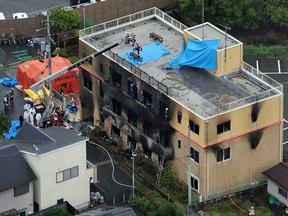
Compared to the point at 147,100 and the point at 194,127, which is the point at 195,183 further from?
the point at 147,100

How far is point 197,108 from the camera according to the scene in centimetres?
10194

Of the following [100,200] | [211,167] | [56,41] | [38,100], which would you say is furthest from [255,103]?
[56,41]

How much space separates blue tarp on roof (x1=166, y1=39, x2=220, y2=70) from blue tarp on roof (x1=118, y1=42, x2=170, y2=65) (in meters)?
2.01

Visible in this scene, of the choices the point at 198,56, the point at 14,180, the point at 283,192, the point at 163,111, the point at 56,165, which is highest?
the point at 198,56

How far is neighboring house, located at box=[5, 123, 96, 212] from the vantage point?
321ft

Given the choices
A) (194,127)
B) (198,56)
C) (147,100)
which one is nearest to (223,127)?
(194,127)

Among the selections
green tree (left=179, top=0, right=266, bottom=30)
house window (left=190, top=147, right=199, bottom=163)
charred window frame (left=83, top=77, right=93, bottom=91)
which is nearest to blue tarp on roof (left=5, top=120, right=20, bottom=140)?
charred window frame (left=83, top=77, right=93, bottom=91)

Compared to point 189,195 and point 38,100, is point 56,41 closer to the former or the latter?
point 38,100

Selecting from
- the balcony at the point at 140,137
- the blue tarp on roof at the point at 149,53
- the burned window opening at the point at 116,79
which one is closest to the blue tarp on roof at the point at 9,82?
the balcony at the point at 140,137

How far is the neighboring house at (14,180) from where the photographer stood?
3804 inches

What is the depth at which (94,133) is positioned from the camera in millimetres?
113812

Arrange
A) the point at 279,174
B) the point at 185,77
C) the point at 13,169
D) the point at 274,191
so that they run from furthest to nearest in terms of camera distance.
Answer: the point at 185,77, the point at 274,191, the point at 279,174, the point at 13,169

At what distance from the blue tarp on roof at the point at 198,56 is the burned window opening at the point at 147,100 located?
12.1 feet

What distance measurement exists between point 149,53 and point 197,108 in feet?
Answer: 35.4
